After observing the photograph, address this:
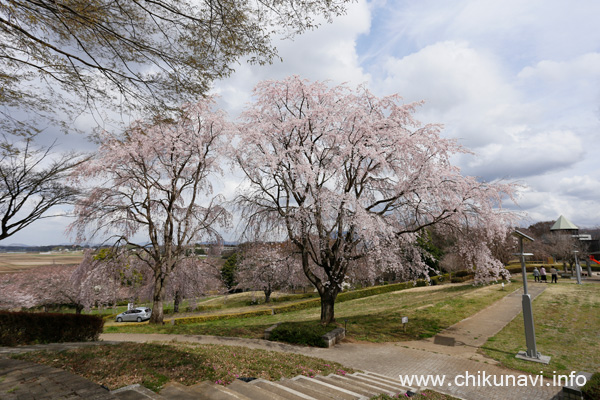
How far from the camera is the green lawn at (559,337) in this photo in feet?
27.5

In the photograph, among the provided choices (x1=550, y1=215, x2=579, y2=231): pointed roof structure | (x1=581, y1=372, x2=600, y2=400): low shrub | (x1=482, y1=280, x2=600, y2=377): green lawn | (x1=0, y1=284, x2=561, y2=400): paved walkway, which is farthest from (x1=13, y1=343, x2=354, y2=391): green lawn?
(x1=550, y1=215, x2=579, y2=231): pointed roof structure

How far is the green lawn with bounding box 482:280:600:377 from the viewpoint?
840cm

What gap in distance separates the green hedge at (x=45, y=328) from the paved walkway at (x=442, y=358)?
9.14 ft

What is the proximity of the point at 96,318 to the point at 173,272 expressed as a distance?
7116mm

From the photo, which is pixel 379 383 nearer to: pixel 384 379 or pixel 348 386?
pixel 384 379

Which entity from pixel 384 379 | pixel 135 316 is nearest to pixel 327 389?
pixel 384 379

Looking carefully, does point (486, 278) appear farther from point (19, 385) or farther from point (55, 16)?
point (55, 16)

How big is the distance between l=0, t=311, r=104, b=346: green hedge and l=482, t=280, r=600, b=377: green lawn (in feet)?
46.1

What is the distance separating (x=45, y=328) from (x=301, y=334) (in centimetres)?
884

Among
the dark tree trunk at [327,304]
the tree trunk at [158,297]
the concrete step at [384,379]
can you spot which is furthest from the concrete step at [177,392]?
the tree trunk at [158,297]

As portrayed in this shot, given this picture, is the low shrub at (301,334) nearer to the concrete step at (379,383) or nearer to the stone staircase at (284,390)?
the concrete step at (379,383)

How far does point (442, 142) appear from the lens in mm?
11203

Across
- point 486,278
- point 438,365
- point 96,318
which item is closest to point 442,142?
point 486,278

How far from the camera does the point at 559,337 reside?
36.5 ft
